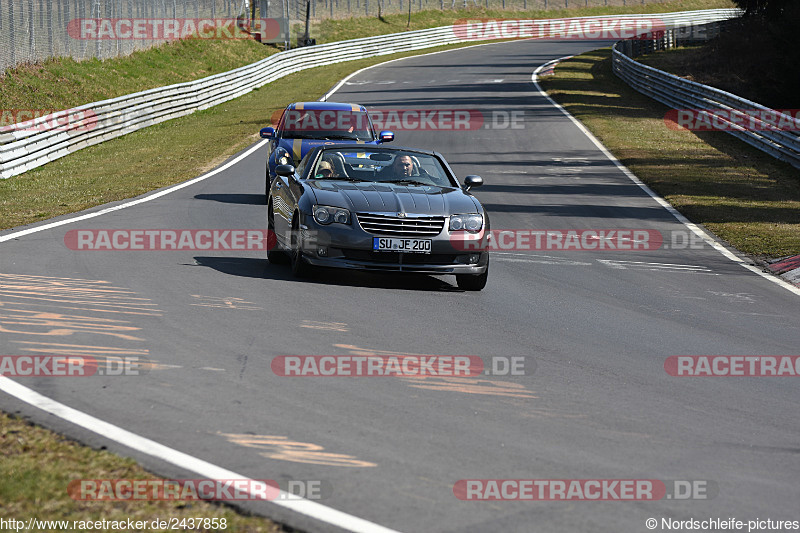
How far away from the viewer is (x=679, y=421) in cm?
627

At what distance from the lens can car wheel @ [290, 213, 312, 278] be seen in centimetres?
1063

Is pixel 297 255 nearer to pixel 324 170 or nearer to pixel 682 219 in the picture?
pixel 324 170

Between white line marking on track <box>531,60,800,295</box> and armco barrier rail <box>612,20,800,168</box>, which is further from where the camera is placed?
armco barrier rail <box>612,20,800,168</box>

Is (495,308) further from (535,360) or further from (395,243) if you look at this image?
(535,360)

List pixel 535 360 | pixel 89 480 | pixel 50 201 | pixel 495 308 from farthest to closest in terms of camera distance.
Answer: pixel 50 201 < pixel 495 308 < pixel 535 360 < pixel 89 480

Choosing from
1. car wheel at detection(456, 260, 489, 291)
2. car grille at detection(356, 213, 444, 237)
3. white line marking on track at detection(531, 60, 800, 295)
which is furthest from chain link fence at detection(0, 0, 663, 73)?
car wheel at detection(456, 260, 489, 291)

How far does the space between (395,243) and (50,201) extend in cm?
928

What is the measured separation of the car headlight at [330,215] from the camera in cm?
1044

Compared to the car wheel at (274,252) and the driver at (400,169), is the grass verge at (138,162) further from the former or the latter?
the driver at (400,169)

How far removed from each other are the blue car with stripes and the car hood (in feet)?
18.3

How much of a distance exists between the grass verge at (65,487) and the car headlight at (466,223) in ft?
19.1

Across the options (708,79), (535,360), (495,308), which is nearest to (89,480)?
(535,360)

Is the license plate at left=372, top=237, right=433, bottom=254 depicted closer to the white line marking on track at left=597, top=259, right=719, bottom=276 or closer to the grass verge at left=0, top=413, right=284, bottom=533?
the white line marking on track at left=597, top=259, right=719, bottom=276

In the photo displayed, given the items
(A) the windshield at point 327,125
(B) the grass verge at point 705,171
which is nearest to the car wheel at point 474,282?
(B) the grass verge at point 705,171
